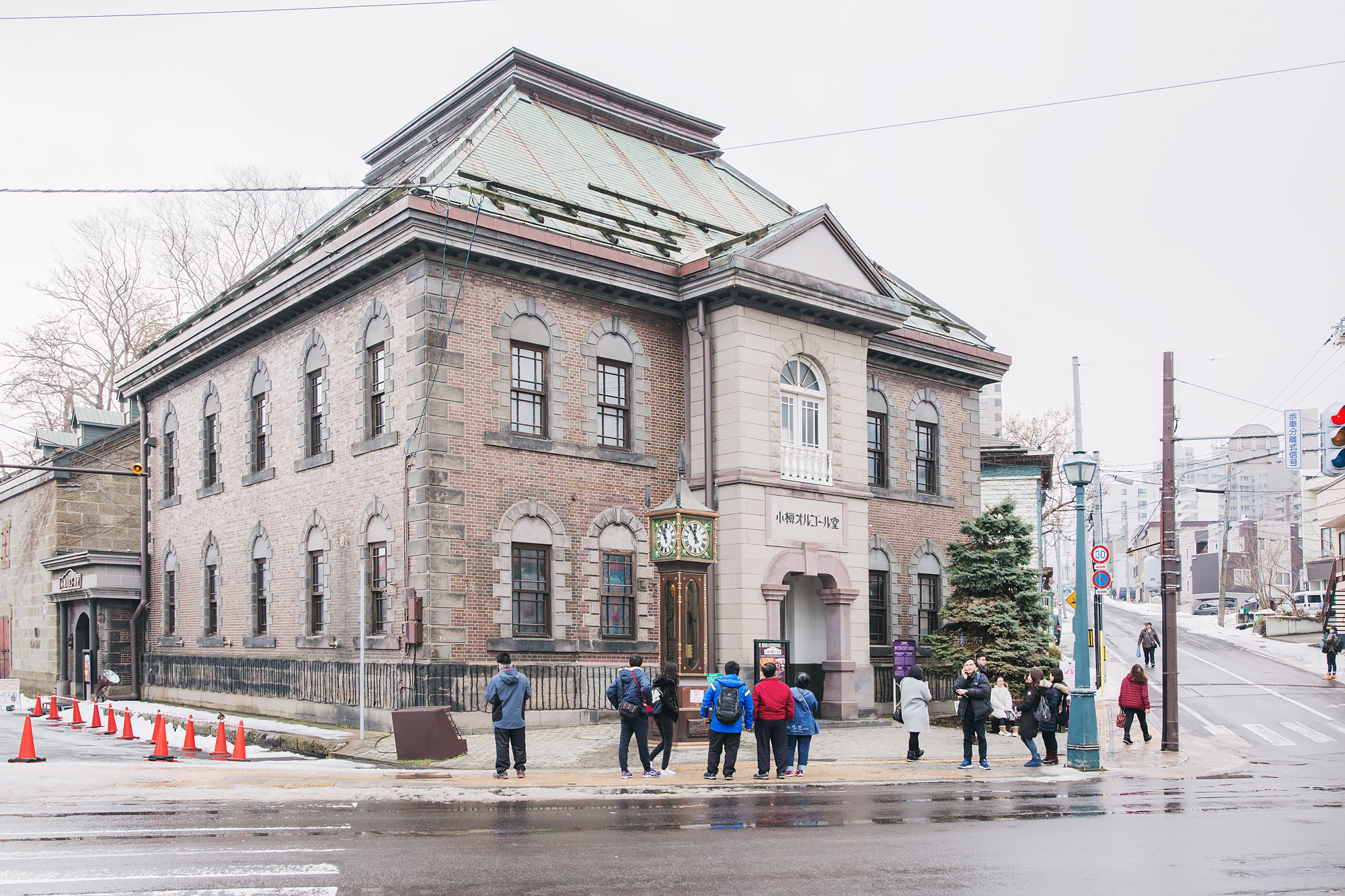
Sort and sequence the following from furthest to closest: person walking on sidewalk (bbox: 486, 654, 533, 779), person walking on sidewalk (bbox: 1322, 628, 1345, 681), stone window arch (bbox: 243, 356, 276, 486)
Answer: person walking on sidewalk (bbox: 1322, 628, 1345, 681) < stone window arch (bbox: 243, 356, 276, 486) < person walking on sidewalk (bbox: 486, 654, 533, 779)

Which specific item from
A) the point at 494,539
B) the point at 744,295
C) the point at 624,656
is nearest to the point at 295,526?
the point at 494,539

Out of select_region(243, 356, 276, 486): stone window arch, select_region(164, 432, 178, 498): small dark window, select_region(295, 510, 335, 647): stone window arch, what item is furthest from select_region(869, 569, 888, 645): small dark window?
select_region(164, 432, 178, 498): small dark window

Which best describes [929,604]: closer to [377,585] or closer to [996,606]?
[996,606]

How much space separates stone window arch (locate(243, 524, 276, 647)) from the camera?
25438 millimetres

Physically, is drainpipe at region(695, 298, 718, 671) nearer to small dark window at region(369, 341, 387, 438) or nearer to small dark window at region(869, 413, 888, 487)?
small dark window at region(369, 341, 387, 438)

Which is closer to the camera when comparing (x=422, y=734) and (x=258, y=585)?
(x=422, y=734)

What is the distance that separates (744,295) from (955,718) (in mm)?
11015

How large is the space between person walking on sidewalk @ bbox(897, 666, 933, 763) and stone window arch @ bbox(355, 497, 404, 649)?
8.77 meters

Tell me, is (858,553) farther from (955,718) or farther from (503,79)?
(503,79)

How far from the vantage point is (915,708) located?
18.6m

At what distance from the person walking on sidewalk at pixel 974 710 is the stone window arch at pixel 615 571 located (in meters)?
6.72

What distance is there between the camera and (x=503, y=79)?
89.9ft

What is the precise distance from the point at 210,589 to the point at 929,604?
58.0 ft

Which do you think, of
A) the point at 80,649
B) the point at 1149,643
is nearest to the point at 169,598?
the point at 80,649
